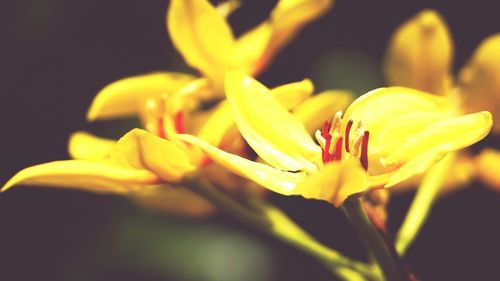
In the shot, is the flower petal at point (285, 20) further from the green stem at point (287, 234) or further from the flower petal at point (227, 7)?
the green stem at point (287, 234)

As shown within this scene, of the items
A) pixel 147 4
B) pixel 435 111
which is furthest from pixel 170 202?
pixel 147 4

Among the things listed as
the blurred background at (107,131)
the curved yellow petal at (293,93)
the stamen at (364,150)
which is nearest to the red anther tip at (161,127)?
the curved yellow petal at (293,93)

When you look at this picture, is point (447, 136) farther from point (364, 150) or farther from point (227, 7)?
point (227, 7)

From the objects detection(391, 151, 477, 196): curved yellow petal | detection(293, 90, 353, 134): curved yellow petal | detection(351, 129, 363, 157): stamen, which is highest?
detection(351, 129, 363, 157): stamen

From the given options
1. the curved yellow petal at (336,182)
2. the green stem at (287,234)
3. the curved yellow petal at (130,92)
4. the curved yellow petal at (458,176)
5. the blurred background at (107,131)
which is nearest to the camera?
the curved yellow petal at (336,182)

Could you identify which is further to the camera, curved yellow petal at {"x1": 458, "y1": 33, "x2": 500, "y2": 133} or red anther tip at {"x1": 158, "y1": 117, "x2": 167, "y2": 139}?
curved yellow petal at {"x1": 458, "y1": 33, "x2": 500, "y2": 133}

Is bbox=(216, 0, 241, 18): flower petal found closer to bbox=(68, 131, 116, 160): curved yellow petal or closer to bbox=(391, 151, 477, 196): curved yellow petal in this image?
bbox=(68, 131, 116, 160): curved yellow petal

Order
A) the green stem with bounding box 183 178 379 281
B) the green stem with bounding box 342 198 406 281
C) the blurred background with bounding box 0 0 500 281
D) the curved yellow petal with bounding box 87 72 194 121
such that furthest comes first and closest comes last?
1. the blurred background with bounding box 0 0 500 281
2. the curved yellow petal with bounding box 87 72 194 121
3. the green stem with bounding box 183 178 379 281
4. the green stem with bounding box 342 198 406 281

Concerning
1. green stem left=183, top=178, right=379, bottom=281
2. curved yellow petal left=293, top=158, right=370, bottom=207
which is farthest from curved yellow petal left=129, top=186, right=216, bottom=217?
curved yellow petal left=293, top=158, right=370, bottom=207
